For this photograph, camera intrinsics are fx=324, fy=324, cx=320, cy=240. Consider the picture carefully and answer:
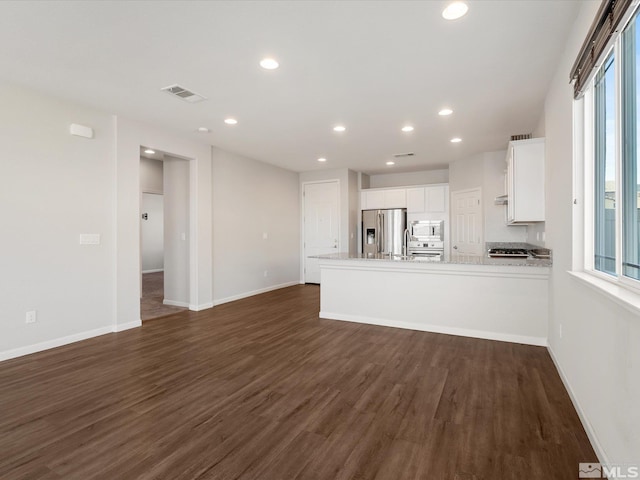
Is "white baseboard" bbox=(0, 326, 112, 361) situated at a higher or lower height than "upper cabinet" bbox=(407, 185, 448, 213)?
lower

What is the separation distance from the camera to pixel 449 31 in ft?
8.01

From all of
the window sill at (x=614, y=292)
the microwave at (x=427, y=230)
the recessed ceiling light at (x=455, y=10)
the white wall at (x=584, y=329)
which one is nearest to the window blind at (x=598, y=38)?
the white wall at (x=584, y=329)

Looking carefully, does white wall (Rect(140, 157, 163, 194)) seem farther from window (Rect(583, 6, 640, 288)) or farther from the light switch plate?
window (Rect(583, 6, 640, 288))

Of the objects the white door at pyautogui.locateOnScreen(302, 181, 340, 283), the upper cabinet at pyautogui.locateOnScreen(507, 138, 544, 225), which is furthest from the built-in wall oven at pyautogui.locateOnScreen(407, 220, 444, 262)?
the upper cabinet at pyautogui.locateOnScreen(507, 138, 544, 225)

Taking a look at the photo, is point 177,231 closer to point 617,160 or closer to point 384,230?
point 384,230

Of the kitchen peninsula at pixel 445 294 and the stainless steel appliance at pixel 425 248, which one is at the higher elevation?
the stainless steel appliance at pixel 425 248

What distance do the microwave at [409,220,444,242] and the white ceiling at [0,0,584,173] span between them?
113 inches

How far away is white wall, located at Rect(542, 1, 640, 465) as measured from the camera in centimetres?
141

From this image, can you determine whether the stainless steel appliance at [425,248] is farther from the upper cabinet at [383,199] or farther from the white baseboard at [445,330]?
the white baseboard at [445,330]

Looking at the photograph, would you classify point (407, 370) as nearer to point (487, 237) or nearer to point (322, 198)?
point (487, 237)

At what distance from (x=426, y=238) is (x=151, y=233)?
793 centimetres

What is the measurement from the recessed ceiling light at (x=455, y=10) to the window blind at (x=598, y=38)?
0.77 m

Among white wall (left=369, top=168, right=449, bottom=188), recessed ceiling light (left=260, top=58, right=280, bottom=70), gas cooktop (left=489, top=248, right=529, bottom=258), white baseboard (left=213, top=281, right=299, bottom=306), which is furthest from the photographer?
white wall (left=369, top=168, right=449, bottom=188)

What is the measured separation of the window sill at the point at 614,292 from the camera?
1.31 metres
